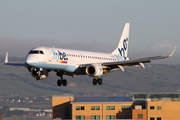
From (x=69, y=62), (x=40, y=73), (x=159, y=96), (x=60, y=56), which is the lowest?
(x=40, y=73)

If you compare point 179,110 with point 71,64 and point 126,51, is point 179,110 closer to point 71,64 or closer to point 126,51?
point 126,51

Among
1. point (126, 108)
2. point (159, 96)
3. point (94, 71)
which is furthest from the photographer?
point (159, 96)

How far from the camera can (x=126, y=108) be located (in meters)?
128

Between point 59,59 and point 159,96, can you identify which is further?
point 159,96

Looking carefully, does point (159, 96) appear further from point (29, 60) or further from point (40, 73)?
point (29, 60)

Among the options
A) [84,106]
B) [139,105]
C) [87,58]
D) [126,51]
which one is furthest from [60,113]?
[87,58]

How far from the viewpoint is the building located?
113438 millimetres

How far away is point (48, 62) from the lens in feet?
202

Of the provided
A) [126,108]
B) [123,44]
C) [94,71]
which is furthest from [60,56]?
[126,108]

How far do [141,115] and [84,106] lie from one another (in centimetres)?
1966

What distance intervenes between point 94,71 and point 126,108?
205 feet

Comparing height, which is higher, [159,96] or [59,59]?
[59,59]

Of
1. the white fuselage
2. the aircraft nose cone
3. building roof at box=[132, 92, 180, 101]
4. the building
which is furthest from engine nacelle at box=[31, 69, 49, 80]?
building roof at box=[132, 92, 180, 101]

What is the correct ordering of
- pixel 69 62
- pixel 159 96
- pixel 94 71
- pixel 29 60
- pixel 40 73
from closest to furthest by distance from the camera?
pixel 29 60, pixel 40 73, pixel 69 62, pixel 94 71, pixel 159 96
